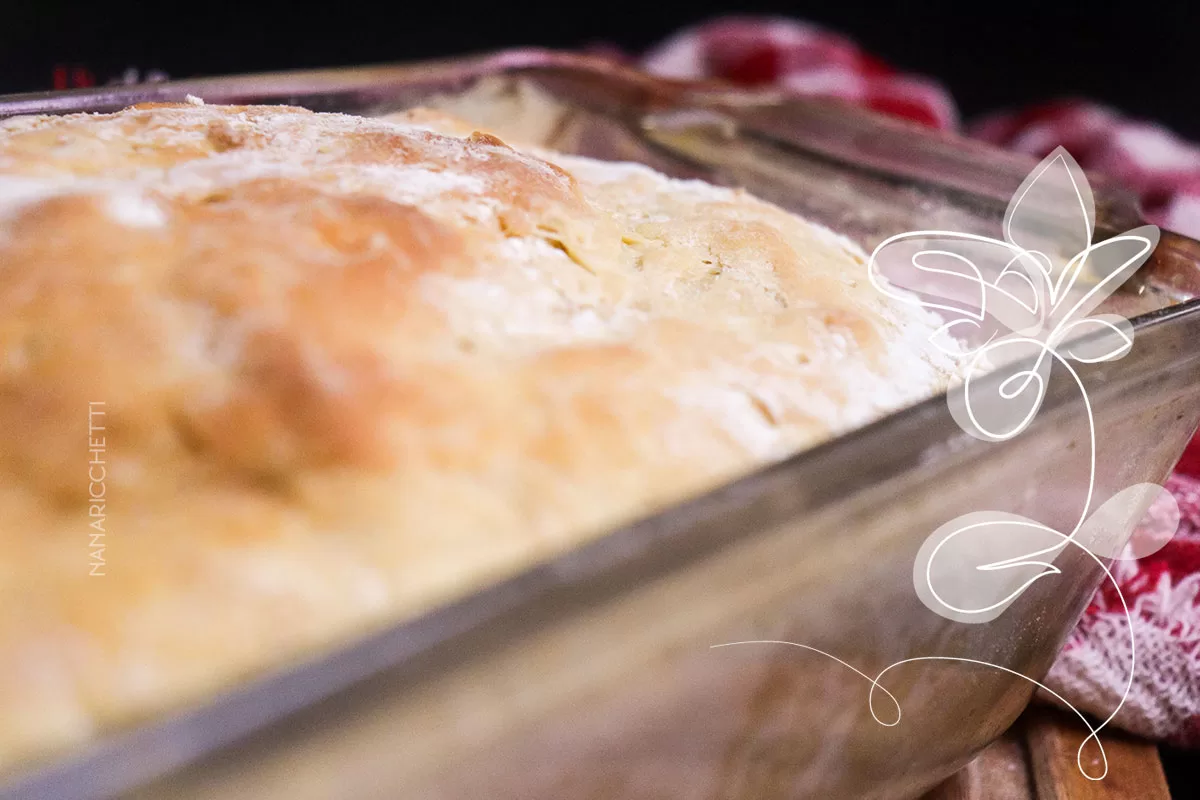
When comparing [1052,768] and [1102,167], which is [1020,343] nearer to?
[1052,768]

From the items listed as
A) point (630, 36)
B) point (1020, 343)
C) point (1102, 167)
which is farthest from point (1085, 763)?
point (630, 36)

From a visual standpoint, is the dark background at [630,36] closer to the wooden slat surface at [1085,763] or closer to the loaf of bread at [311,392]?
the loaf of bread at [311,392]

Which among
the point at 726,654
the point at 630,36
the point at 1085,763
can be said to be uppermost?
the point at 630,36

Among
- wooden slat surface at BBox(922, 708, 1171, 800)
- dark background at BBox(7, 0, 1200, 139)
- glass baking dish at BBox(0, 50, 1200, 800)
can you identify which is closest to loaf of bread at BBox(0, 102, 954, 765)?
glass baking dish at BBox(0, 50, 1200, 800)

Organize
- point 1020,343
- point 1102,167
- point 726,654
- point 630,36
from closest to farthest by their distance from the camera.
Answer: point 726,654
point 1020,343
point 1102,167
point 630,36

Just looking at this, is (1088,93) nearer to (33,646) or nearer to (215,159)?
(215,159)

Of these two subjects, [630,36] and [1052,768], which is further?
[630,36]
